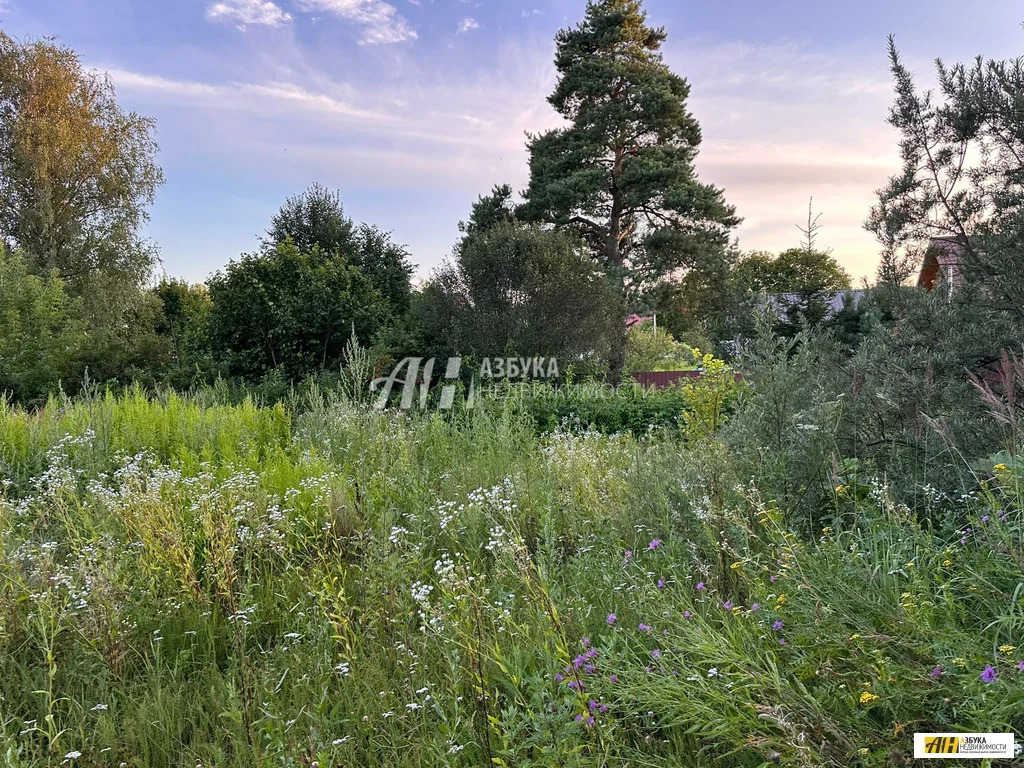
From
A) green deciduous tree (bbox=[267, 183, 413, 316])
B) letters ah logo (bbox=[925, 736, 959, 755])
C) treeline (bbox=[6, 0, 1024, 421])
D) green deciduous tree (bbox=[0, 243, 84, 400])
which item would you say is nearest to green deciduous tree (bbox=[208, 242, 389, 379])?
treeline (bbox=[6, 0, 1024, 421])

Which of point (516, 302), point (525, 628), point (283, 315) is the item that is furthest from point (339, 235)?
point (525, 628)

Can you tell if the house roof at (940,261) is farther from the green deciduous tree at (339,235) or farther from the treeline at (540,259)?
the green deciduous tree at (339,235)

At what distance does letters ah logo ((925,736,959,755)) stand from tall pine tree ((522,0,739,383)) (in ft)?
52.5

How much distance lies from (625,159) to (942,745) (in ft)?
60.8

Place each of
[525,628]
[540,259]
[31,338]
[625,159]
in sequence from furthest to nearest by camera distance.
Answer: [625,159]
[31,338]
[540,259]
[525,628]

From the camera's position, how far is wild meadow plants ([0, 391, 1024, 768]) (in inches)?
57.2

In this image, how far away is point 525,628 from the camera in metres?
1.84

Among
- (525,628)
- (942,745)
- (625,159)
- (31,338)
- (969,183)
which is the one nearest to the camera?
(942,745)

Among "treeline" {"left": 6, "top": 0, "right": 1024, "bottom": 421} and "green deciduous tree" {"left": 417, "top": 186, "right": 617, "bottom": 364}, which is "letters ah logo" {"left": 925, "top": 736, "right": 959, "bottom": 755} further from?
"green deciduous tree" {"left": 417, "top": 186, "right": 617, "bottom": 364}

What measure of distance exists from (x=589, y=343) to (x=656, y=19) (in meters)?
12.8

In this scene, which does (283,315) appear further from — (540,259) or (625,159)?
(625,159)

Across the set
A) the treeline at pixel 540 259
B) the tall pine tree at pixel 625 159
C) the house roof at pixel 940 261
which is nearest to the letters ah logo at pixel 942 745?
the treeline at pixel 540 259

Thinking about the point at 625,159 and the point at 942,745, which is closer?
the point at 942,745

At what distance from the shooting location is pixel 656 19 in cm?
1838
